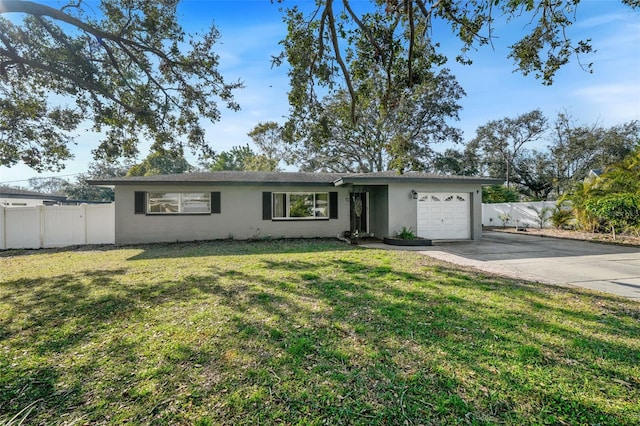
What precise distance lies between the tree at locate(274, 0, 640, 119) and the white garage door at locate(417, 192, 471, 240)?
531cm

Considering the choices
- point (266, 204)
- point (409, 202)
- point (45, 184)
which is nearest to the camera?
point (409, 202)

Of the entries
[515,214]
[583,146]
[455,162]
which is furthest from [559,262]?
[583,146]

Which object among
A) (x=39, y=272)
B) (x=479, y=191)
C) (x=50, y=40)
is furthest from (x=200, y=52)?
(x=479, y=191)

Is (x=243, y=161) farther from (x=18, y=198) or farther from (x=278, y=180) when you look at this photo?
(x=278, y=180)

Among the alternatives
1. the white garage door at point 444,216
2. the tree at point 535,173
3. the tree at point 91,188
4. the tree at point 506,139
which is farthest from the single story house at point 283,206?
the tree at point 91,188

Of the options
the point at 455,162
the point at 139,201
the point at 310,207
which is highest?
the point at 455,162

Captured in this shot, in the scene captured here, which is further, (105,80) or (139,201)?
(139,201)

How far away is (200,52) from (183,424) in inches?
391

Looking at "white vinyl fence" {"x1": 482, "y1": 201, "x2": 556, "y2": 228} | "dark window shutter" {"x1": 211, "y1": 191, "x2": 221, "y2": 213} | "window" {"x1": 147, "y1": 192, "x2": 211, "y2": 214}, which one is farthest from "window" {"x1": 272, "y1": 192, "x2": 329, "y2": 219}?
"white vinyl fence" {"x1": 482, "y1": 201, "x2": 556, "y2": 228}

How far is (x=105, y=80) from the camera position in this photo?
9.17 meters

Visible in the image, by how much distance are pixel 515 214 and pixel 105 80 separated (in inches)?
813

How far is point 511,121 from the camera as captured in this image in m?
28.8

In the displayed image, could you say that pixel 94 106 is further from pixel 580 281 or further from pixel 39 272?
pixel 580 281

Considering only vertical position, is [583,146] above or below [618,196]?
above
